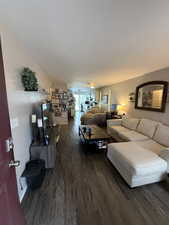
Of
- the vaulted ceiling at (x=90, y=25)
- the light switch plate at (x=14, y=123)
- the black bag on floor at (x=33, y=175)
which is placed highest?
the vaulted ceiling at (x=90, y=25)

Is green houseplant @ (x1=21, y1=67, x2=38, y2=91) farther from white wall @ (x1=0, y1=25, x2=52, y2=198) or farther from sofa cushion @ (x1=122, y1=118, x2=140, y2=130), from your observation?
sofa cushion @ (x1=122, y1=118, x2=140, y2=130)

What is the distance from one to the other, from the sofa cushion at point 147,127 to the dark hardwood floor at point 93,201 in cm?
142

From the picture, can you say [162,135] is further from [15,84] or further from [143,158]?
[15,84]

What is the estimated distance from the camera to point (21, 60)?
75.6 inches

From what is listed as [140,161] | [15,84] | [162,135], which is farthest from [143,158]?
[15,84]

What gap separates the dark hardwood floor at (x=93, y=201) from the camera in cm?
137

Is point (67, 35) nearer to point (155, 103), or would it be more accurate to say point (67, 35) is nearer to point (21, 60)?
point (21, 60)

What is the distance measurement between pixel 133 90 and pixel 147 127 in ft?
6.38

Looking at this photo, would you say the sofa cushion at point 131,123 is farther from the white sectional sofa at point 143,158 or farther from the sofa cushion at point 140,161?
the sofa cushion at point 140,161

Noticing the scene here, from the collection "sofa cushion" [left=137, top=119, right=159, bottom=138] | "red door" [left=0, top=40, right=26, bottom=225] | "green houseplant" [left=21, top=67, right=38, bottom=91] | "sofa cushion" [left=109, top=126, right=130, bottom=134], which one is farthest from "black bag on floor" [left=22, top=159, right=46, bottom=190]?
"sofa cushion" [left=137, top=119, right=159, bottom=138]

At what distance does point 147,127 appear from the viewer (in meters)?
3.18

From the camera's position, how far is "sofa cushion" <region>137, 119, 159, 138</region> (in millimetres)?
3001

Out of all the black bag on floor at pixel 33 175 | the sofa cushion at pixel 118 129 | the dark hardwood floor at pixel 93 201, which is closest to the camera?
the dark hardwood floor at pixel 93 201

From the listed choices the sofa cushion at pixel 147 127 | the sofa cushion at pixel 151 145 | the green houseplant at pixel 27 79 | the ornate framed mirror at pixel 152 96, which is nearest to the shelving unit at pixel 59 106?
the ornate framed mirror at pixel 152 96
